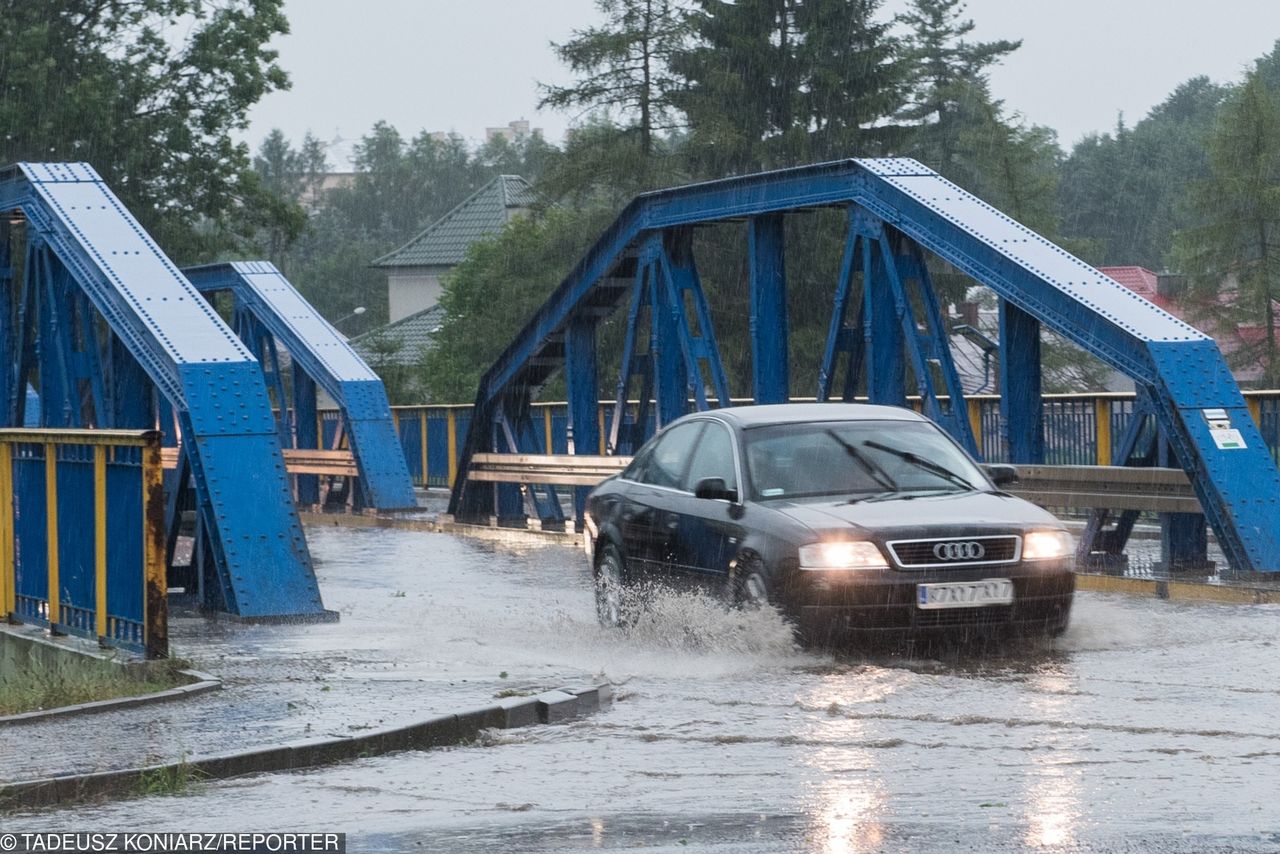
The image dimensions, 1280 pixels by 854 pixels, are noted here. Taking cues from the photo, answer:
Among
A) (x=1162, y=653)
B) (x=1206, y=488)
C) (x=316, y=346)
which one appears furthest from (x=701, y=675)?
(x=316, y=346)

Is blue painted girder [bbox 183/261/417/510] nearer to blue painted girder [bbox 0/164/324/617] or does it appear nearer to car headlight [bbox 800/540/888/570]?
blue painted girder [bbox 0/164/324/617]

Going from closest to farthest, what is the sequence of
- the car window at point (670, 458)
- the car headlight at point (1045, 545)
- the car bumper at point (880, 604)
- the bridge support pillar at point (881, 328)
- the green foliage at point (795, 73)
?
1. the car bumper at point (880, 604)
2. the car headlight at point (1045, 545)
3. the car window at point (670, 458)
4. the bridge support pillar at point (881, 328)
5. the green foliage at point (795, 73)

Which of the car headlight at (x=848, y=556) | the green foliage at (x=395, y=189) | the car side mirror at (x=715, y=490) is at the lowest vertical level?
the car headlight at (x=848, y=556)

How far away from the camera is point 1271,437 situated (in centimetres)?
1931

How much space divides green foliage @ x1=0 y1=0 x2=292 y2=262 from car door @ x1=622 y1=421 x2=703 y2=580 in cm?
3582

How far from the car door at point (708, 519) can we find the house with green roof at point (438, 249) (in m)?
A: 92.4

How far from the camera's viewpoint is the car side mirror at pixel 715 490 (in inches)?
485

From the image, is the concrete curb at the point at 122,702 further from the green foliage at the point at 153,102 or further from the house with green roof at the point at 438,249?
the house with green roof at the point at 438,249

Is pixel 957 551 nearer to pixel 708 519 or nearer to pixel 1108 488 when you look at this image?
pixel 708 519

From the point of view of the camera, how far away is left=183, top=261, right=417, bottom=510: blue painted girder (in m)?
26.2

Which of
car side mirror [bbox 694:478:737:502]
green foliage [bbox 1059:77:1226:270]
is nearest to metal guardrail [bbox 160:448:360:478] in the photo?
car side mirror [bbox 694:478:737:502]

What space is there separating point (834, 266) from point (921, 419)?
134ft


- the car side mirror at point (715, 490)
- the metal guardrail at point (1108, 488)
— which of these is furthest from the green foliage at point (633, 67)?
the car side mirror at point (715, 490)

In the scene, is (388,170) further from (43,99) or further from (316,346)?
(316,346)
